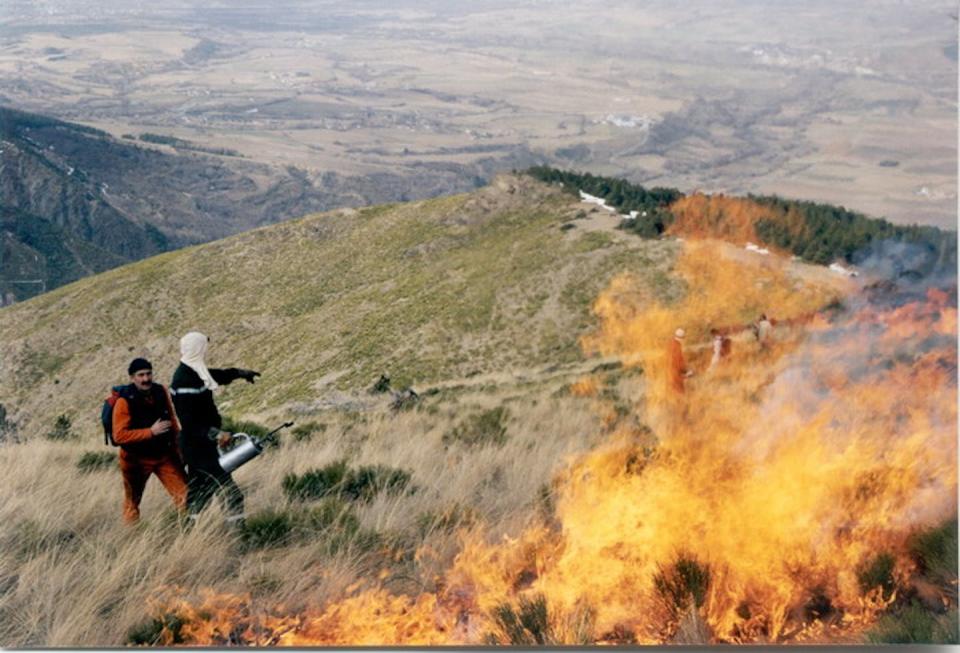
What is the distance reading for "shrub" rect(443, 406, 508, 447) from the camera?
10664 millimetres

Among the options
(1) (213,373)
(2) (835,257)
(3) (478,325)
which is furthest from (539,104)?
(1) (213,373)

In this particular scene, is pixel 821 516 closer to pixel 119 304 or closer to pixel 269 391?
pixel 269 391

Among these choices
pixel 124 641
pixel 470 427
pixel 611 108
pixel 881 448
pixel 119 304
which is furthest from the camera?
pixel 611 108

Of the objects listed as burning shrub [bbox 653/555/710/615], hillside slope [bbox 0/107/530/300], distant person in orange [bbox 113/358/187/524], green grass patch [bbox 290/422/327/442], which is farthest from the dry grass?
hillside slope [bbox 0/107/530/300]

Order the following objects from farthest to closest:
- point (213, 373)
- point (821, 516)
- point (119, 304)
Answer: point (119, 304) < point (821, 516) < point (213, 373)

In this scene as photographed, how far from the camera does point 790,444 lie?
9.85 m

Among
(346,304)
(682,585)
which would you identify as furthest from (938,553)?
(346,304)

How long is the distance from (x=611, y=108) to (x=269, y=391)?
121 ft

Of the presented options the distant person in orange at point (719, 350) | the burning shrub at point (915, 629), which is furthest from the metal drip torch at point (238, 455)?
the distant person in orange at point (719, 350)

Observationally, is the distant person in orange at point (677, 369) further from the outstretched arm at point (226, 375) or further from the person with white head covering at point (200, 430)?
the person with white head covering at point (200, 430)

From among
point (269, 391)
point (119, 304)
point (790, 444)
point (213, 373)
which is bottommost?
point (119, 304)

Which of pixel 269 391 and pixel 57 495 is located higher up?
pixel 57 495

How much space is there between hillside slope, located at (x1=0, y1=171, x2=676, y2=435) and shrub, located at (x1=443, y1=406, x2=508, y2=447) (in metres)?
12.5

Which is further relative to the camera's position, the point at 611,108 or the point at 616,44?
Answer: the point at 611,108
